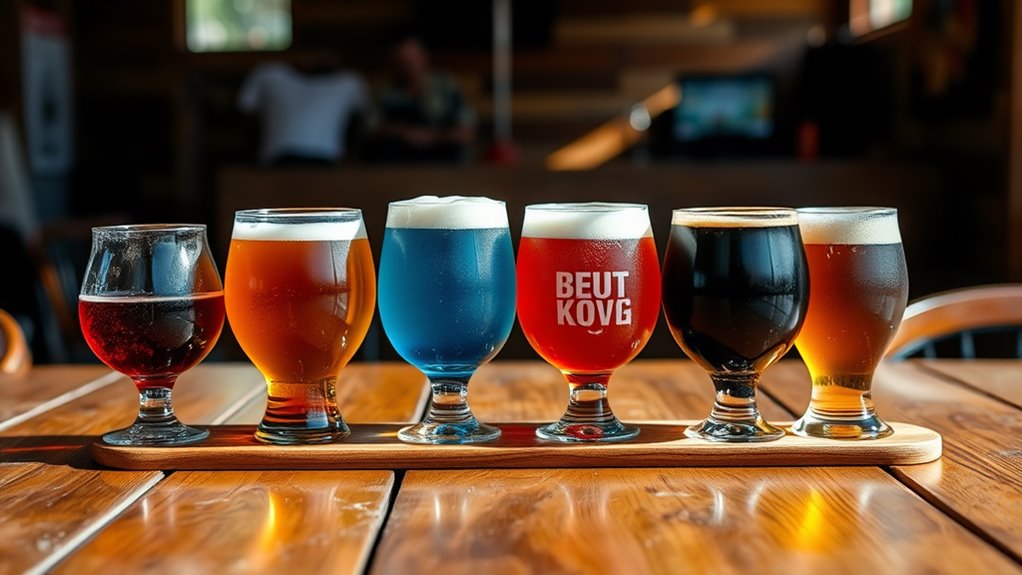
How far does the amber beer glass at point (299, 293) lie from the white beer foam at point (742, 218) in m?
0.23

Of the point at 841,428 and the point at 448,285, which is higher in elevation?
the point at 448,285

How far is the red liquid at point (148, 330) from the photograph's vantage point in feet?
2.70

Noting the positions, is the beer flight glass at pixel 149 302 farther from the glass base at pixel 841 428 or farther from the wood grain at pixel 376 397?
the glass base at pixel 841 428

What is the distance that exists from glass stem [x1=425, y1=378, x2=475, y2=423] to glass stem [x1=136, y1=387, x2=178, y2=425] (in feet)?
0.65

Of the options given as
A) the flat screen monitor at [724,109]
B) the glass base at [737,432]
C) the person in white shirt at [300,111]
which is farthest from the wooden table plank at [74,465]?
the flat screen monitor at [724,109]

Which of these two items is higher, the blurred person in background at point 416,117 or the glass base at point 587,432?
the blurred person in background at point 416,117

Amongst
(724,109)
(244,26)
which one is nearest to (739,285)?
(724,109)

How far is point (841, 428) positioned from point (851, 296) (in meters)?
0.10

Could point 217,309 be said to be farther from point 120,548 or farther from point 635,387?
point 635,387

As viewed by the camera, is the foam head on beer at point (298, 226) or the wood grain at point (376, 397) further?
the wood grain at point (376, 397)

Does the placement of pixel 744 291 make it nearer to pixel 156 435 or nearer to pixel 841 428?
pixel 841 428

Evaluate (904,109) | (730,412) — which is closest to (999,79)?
(904,109)

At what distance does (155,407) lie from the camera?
877 mm

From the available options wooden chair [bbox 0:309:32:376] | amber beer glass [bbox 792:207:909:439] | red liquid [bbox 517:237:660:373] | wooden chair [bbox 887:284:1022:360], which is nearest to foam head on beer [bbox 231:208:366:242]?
red liquid [bbox 517:237:660:373]
